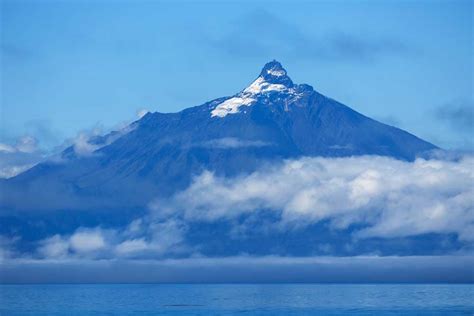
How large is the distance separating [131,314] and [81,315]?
30.5 ft

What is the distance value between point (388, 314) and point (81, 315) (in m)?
56.1

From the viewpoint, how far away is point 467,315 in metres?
177

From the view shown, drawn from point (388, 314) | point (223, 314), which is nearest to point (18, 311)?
point (223, 314)

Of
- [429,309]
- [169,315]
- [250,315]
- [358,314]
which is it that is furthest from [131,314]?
[429,309]

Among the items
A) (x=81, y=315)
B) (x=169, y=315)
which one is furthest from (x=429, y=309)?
(x=81, y=315)

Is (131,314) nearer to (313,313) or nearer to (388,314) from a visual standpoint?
(313,313)

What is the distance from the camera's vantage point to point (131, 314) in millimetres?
187750

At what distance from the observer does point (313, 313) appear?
190 meters

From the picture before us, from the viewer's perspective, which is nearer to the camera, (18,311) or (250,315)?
(250,315)

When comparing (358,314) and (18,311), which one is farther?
(18,311)

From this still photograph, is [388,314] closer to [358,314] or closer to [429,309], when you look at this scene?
[358,314]

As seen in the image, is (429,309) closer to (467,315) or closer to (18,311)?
(467,315)

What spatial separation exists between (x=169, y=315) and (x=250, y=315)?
16.3 m

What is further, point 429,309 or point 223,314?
point 429,309
